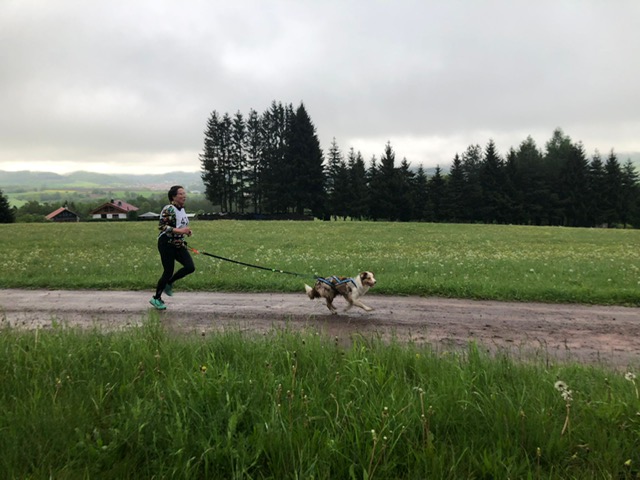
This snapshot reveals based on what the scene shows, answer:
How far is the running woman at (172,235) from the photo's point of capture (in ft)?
28.8

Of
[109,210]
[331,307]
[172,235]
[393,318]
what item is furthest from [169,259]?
[109,210]

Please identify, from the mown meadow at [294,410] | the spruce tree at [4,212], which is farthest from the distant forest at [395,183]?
the mown meadow at [294,410]

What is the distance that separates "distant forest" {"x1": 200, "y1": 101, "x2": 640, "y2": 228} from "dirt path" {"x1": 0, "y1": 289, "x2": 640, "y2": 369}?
71.3m

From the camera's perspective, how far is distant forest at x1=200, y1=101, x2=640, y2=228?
257 ft

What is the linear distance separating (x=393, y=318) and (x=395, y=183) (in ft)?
240

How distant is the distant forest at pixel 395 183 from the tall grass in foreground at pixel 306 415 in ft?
251

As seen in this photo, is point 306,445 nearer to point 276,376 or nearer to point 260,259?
point 276,376

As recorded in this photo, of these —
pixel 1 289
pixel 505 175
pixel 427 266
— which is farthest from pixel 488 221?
pixel 1 289

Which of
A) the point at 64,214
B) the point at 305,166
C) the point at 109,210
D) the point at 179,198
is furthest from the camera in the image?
the point at 109,210

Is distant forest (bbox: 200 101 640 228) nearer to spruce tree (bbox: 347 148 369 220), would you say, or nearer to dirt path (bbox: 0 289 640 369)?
Result: spruce tree (bbox: 347 148 369 220)

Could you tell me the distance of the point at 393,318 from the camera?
819cm

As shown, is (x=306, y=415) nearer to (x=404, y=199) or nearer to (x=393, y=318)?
(x=393, y=318)

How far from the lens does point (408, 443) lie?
3.15 m

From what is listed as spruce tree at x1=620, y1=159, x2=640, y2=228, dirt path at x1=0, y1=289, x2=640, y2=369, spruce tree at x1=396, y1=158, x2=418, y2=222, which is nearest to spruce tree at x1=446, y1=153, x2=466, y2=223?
spruce tree at x1=396, y1=158, x2=418, y2=222
